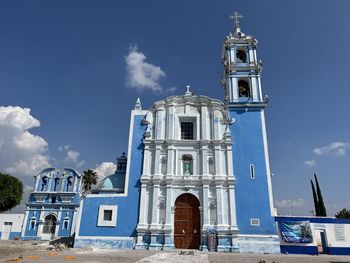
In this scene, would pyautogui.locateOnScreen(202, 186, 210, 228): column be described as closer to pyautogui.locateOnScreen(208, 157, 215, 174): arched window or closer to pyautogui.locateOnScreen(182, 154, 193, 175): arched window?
pyautogui.locateOnScreen(208, 157, 215, 174): arched window

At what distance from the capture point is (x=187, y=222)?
20875mm

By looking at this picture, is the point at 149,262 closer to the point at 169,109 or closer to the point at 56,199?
the point at 169,109

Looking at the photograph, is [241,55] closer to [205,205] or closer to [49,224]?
[205,205]

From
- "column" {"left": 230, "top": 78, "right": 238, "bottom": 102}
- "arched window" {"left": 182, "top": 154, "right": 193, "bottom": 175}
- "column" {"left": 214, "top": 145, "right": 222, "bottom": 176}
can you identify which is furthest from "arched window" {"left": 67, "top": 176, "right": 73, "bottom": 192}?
"column" {"left": 230, "top": 78, "right": 238, "bottom": 102}

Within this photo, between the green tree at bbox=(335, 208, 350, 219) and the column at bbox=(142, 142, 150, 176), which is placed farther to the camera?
the green tree at bbox=(335, 208, 350, 219)

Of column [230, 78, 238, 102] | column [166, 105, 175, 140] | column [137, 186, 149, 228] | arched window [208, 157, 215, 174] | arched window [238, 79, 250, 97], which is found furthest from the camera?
arched window [238, 79, 250, 97]

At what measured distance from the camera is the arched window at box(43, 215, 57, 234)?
3697cm

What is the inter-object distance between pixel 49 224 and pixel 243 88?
1234 inches

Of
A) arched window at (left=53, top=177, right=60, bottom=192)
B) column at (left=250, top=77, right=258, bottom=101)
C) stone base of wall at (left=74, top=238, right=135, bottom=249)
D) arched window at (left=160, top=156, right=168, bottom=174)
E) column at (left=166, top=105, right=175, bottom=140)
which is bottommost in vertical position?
stone base of wall at (left=74, top=238, right=135, bottom=249)

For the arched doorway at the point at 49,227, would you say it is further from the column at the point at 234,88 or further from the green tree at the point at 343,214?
the green tree at the point at 343,214

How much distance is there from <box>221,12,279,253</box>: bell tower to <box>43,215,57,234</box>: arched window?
2779 cm

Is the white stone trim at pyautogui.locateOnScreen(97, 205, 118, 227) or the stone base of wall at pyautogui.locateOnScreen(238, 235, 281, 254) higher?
the white stone trim at pyautogui.locateOnScreen(97, 205, 118, 227)

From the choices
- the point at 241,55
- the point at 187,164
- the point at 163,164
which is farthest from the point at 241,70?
the point at 163,164

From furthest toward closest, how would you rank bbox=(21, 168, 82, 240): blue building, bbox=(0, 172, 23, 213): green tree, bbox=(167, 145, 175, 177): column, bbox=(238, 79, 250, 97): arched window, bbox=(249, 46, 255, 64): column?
bbox=(0, 172, 23, 213): green tree → bbox=(21, 168, 82, 240): blue building → bbox=(249, 46, 255, 64): column → bbox=(238, 79, 250, 97): arched window → bbox=(167, 145, 175, 177): column
